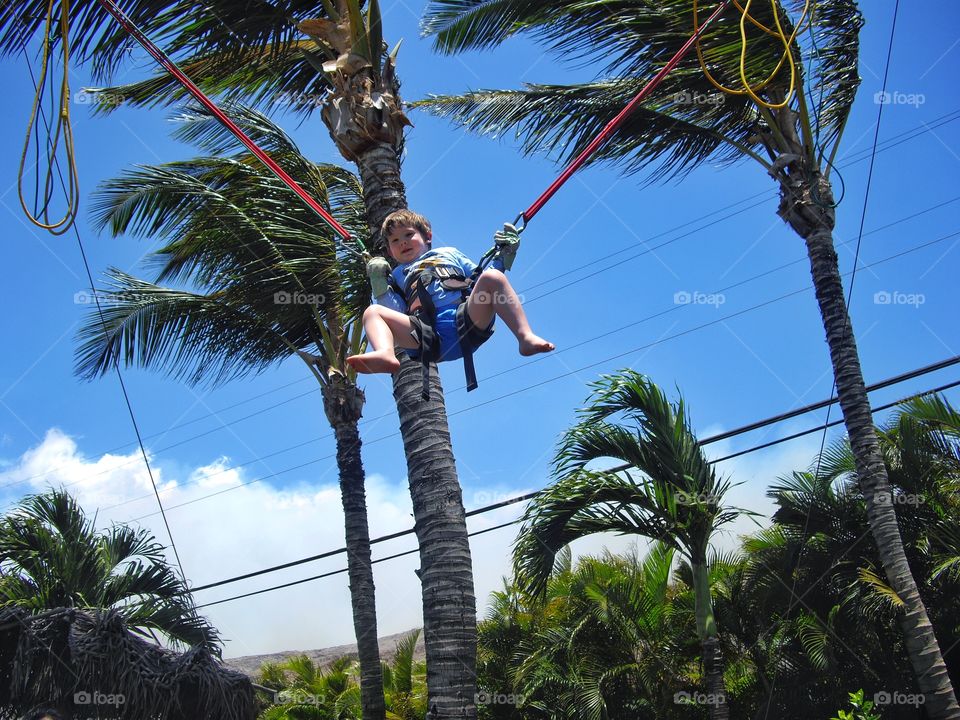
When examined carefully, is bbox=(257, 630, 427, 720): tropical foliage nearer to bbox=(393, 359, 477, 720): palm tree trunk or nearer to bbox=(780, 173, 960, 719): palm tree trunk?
bbox=(780, 173, 960, 719): palm tree trunk

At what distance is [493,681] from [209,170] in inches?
289

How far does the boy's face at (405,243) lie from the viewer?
4641mm

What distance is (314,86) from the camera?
26.9 ft

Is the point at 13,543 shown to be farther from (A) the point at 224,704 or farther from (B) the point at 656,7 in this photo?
(B) the point at 656,7

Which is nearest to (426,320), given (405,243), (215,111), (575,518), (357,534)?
(405,243)

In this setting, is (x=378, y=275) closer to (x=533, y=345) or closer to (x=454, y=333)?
(x=454, y=333)

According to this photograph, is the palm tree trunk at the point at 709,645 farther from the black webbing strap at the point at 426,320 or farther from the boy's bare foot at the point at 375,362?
the boy's bare foot at the point at 375,362

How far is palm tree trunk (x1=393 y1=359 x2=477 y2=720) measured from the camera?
14.7ft

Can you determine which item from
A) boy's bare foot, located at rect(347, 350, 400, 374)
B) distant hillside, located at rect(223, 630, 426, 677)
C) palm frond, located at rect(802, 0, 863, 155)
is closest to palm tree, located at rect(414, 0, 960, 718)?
palm frond, located at rect(802, 0, 863, 155)

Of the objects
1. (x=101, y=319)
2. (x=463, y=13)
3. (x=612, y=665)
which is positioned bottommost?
(x=612, y=665)

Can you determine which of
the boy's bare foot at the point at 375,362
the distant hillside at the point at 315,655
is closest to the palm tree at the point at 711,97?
the boy's bare foot at the point at 375,362

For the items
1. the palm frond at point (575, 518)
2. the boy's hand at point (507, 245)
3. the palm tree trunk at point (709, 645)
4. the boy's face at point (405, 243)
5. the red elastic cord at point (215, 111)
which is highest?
the red elastic cord at point (215, 111)

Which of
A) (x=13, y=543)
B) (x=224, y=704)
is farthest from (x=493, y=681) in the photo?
(x=13, y=543)

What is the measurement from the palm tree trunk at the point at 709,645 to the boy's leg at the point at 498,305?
420 centimetres
